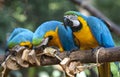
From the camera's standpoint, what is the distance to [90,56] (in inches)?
82.3

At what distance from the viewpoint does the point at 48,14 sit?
3.82 m

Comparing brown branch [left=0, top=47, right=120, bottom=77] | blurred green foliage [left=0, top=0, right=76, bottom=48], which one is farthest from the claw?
blurred green foliage [left=0, top=0, right=76, bottom=48]

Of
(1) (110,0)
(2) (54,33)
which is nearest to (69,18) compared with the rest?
(2) (54,33)

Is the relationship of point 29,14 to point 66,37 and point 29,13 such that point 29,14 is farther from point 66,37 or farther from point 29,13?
point 66,37

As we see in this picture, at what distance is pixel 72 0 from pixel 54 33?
1345 mm

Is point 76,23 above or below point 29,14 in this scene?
below

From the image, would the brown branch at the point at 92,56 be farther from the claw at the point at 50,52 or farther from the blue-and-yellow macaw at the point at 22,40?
the blue-and-yellow macaw at the point at 22,40

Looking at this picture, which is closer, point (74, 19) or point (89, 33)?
point (74, 19)

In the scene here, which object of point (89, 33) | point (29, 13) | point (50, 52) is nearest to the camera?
point (50, 52)

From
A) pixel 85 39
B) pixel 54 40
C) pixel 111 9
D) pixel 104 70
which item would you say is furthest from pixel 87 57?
pixel 111 9

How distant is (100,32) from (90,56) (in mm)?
373

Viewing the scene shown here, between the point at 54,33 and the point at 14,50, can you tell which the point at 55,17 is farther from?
the point at 14,50

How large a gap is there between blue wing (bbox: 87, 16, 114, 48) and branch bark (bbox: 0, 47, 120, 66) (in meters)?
0.30

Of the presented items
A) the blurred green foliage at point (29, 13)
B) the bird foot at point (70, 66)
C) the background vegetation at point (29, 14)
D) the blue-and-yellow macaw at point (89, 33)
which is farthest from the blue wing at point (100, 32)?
the blurred green foliage at point (29, 13)
